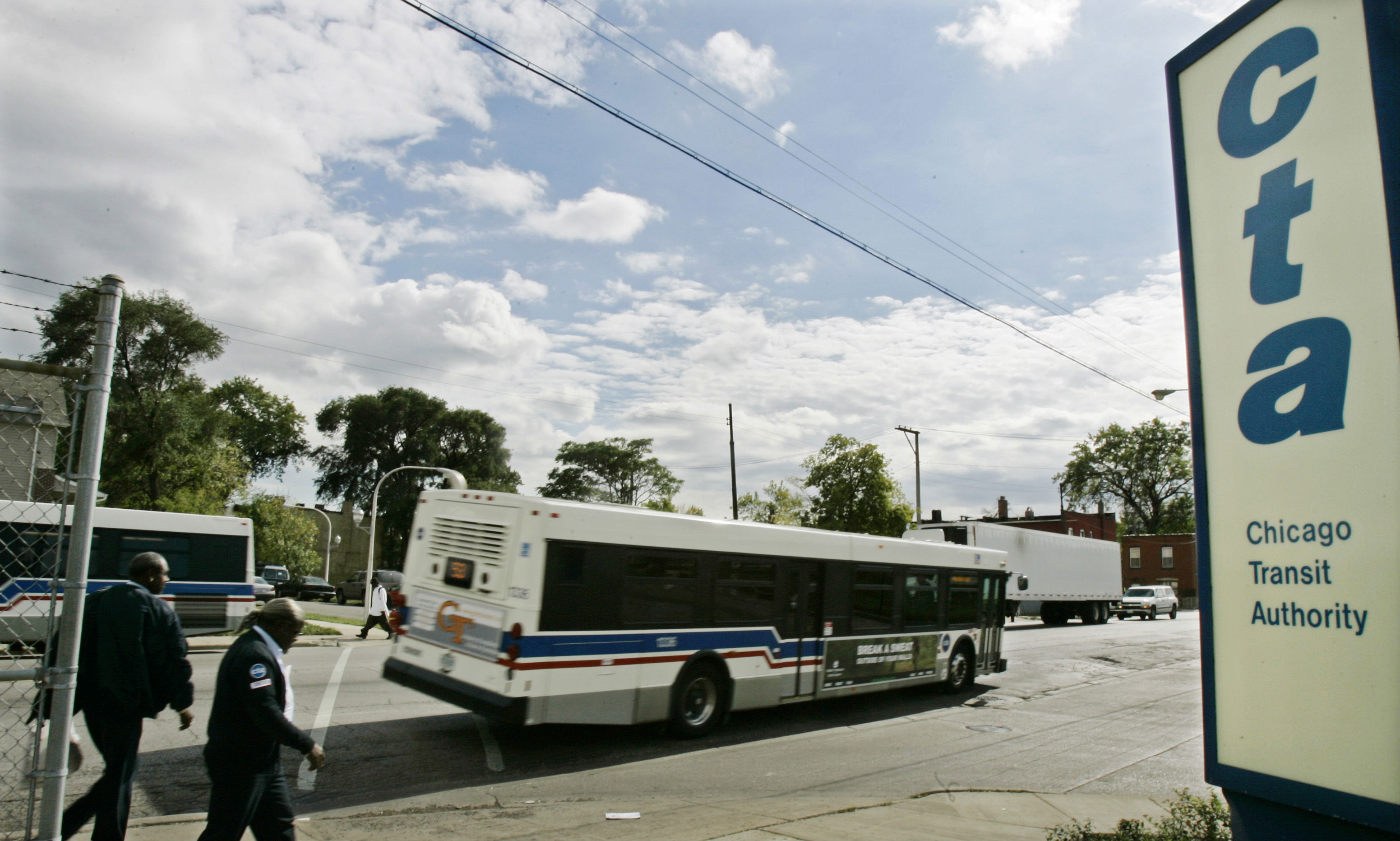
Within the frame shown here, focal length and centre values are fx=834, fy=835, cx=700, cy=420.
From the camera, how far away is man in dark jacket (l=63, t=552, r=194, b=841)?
4434 millimetres

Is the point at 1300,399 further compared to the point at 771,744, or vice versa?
the point at 771,744

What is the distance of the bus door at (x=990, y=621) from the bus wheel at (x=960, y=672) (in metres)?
0.28

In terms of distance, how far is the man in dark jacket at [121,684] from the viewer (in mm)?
4434

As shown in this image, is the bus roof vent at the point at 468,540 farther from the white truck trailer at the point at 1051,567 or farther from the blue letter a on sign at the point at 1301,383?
the white truck trailer at the point at 1051,567

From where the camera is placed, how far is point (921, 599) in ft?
43.5

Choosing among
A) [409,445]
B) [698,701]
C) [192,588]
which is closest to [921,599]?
[698,701]

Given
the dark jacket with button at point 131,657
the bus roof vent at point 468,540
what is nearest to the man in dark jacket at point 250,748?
the dark jacket with button at point 131,657

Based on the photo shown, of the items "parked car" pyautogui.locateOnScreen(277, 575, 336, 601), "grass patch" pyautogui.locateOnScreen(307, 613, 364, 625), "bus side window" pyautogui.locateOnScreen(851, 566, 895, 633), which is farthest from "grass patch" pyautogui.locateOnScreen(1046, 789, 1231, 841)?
"parked car" pyautogui.locateOnScreen(277, 575, 336, 601)

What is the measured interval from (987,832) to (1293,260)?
461 cm

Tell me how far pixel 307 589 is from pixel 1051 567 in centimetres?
3764

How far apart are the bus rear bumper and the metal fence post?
4.13 metres

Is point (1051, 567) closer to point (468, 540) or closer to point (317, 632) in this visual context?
point (317, 632)

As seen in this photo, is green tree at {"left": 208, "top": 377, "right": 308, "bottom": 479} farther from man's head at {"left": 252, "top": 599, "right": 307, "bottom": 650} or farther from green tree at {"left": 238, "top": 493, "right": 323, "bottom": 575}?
man's head at {"left": 252, "top": 599, "right": 307, "bottom": 650}

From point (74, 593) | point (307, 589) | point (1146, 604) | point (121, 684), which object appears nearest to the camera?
point (74, 593)
